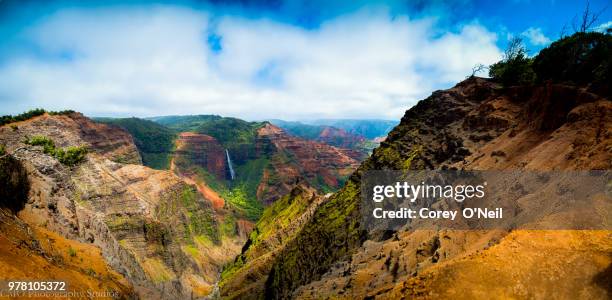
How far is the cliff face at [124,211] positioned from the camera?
3036cm

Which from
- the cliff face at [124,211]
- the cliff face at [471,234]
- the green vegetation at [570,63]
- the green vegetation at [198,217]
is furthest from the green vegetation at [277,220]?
the green vegetation at [570,63]

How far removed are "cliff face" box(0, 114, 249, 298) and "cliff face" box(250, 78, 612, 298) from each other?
18312mm

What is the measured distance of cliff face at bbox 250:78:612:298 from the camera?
12773mm

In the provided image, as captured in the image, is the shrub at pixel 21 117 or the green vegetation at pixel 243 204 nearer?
the shrub at pixel 21 117

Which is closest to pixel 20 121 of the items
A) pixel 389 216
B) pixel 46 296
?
pixel 46 296

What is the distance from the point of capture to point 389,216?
106 ft

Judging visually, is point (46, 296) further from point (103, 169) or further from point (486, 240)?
point (103, 169)

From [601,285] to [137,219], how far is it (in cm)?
6831

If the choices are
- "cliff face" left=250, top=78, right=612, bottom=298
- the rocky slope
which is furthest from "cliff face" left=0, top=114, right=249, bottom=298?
"cliff face" left=250, top=78, right=612, bottom=298

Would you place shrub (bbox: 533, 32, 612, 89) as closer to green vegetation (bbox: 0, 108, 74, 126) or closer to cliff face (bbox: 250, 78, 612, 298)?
cliff face (bbox: 250, 78, 612, 298)

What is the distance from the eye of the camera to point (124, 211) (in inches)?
2525

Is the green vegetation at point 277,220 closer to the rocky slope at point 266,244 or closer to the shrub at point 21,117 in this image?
the rocky slope at point 266,244

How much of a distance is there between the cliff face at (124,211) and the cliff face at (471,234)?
18.3 meters

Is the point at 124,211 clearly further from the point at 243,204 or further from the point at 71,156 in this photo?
the point at 243,204
